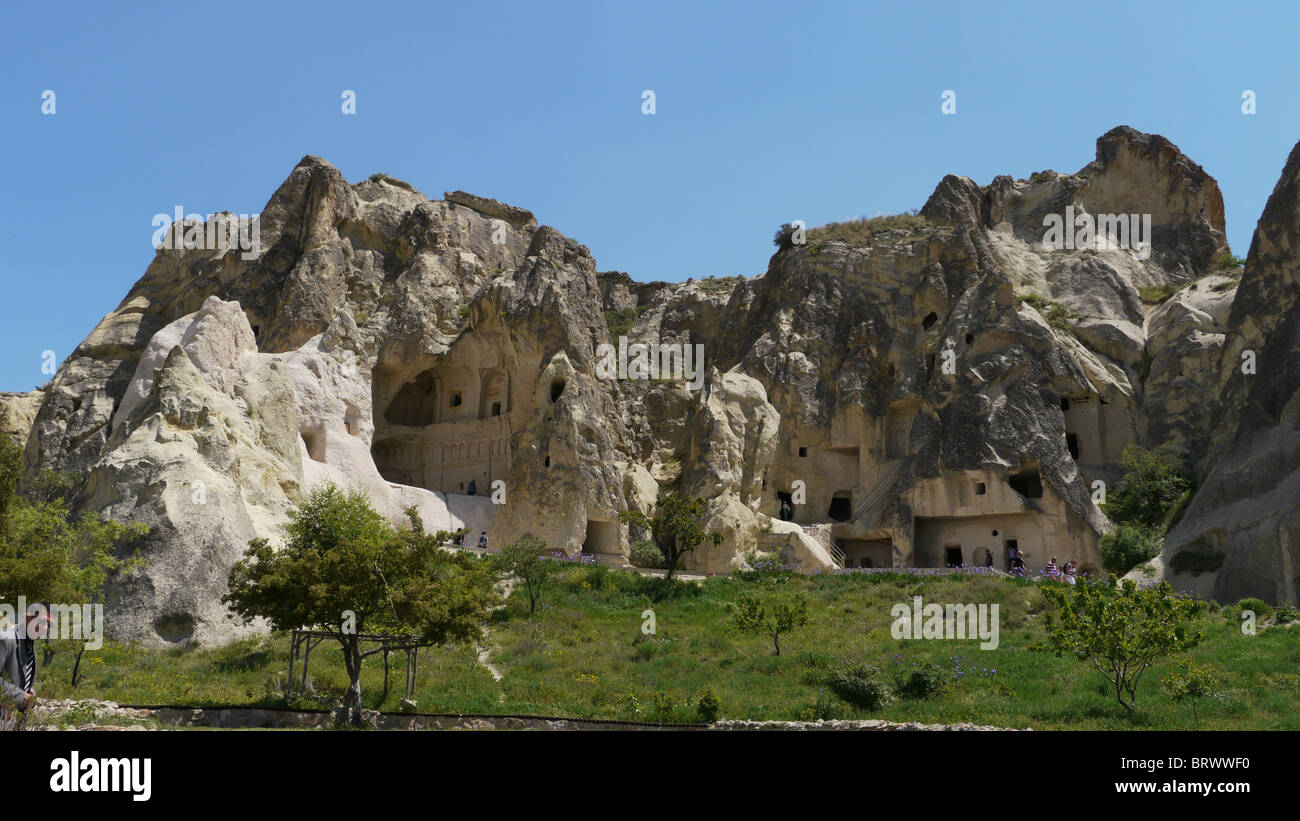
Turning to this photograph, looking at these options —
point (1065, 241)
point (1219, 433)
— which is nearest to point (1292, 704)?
point (1219, 433)

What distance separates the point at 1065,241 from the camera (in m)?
50.8

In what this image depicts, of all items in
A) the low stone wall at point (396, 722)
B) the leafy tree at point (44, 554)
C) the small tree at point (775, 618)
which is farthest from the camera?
the small tree at point (775, 618)

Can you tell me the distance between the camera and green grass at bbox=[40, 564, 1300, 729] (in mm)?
18219

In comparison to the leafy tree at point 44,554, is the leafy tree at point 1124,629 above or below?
below

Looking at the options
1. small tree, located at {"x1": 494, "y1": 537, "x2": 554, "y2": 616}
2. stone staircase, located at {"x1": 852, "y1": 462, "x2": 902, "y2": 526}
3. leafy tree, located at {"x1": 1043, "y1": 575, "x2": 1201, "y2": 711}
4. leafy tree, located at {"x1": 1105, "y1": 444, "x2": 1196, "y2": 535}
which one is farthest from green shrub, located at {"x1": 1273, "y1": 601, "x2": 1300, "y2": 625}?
stone staircase, located at {"x1": 852, "y1": 462, "x2": 902, "y2": 526}

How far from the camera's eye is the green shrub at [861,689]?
19.1 m

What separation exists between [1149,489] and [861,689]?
75.2ft

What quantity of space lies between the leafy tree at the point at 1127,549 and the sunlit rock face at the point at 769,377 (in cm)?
176

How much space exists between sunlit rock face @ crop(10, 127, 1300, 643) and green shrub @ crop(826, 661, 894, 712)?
16.2 meters

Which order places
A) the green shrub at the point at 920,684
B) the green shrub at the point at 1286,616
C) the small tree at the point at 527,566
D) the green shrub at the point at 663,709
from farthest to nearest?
1. the small tree at the point at 527,566
2. the green shrub at the point at 1286,616
3. the green shrub at the point at 920,684
4. the green shrub at the point at 663,709

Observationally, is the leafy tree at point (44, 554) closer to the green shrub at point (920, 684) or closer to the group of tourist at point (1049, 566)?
the green shrub at point (920, 684)

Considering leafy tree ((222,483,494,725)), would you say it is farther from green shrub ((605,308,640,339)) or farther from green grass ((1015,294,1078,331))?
green shrub ((605,308,640,339))

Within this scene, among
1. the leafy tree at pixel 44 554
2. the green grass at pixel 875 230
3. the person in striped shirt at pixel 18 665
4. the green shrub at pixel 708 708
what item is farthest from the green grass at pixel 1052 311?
the person in striped shirt at pixel 18 665
